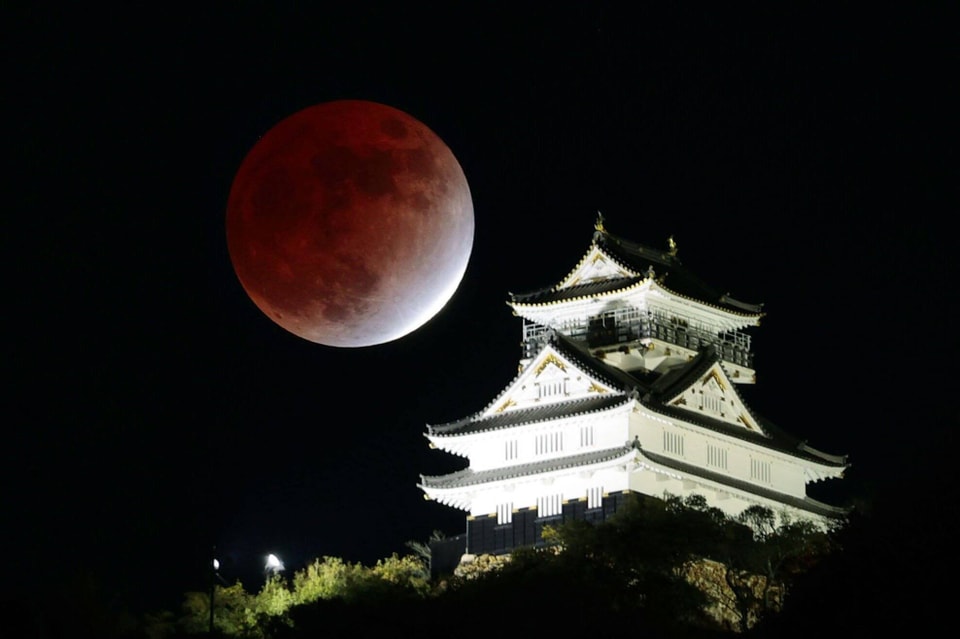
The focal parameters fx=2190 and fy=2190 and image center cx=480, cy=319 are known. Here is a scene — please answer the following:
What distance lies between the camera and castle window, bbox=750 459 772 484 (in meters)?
68.9

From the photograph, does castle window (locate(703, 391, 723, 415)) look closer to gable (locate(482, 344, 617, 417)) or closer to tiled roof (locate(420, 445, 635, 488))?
gable (locate(482, 344, 617, 417))

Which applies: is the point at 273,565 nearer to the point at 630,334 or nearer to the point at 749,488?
the point at 630,334

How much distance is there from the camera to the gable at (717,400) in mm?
→ 67500

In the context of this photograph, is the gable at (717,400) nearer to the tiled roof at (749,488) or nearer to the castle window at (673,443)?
the castle window at (673,443)

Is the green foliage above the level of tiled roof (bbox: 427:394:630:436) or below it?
below

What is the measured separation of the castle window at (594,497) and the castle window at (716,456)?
4.13 meters

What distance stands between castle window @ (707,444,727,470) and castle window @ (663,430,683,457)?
1206 millimetres

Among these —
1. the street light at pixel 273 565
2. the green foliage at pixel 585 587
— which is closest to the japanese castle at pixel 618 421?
the green foliage at pixel 585 587

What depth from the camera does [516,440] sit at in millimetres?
67625

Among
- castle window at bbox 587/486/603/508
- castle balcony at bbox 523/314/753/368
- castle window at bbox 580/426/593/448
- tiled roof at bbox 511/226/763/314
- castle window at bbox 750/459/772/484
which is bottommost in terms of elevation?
castle window at bbox 587/486/603/508

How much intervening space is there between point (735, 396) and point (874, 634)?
2718cm

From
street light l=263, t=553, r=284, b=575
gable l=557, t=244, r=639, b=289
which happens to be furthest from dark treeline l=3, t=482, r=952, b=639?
gable l=557, t=244, r=639, b=289

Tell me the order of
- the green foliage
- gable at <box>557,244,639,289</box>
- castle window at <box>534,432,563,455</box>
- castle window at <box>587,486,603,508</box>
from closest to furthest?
1. the green foliage
2. castle window at <box>587,486,603,508</box>
3. castle window at <box>534,432,563,455</box>
4. gable at <box>557,244,639,289</box>

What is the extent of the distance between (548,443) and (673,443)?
381 cm
